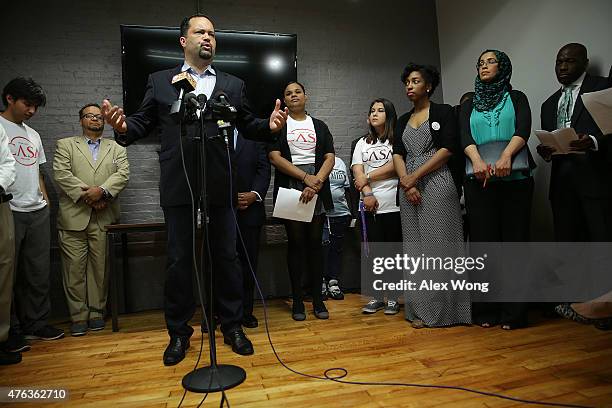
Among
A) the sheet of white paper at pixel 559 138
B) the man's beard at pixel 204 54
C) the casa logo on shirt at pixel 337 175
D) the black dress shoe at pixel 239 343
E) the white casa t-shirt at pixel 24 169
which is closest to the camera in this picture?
the man's beard at pixel 204 54

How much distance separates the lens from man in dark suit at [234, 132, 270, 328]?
258 cm

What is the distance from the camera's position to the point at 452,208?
7.89 ft

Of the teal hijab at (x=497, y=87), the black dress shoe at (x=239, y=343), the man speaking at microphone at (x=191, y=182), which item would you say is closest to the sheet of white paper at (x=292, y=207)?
the man speaking at microphone at (x=191, y=182)

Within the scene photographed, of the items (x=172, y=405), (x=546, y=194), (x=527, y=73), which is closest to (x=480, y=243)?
(x=546, y=194)

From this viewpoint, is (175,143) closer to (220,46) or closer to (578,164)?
(220,46)

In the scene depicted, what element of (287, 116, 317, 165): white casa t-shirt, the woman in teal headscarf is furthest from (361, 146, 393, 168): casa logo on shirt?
the woman in teal headscarf

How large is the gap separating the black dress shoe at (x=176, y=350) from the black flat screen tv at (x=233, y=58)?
6.85 ft

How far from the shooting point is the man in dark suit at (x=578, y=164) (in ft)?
7.50

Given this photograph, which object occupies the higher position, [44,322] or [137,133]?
[137,133]

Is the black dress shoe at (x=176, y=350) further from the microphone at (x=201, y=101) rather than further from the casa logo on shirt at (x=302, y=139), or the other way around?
the casa logo on shirt at (x=302, y=139)

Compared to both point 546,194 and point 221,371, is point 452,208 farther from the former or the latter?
point 221,371

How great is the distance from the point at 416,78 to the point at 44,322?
279 centimetres

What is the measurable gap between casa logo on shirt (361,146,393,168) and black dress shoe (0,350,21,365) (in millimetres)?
2355

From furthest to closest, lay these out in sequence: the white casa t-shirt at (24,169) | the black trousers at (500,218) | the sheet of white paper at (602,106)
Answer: the white casa t-shirt at (24,169)
the black trousers at (500,218)
the sheet of white paper at (602,106)
